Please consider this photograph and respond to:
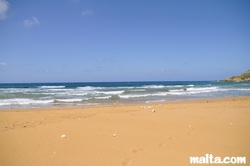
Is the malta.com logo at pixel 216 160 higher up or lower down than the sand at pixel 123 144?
lower down

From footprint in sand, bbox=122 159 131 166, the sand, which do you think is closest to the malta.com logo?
the sand

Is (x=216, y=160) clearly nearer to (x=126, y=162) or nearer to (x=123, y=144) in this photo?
(x=126, y=162)

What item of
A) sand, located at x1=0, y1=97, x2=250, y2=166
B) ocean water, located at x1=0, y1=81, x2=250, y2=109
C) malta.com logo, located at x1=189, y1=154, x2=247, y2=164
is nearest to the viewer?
malta.com logo, located at x1=189, y1=154, x2=247, y2=164

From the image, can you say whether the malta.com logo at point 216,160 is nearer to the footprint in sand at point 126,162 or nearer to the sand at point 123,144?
the sand at point 123,144

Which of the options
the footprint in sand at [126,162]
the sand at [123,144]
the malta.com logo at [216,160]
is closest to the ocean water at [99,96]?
the sand at [123,144]

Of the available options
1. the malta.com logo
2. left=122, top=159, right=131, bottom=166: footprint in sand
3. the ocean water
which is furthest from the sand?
the ocean water

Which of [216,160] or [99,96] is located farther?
[99,96]

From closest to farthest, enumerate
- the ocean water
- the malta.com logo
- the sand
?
1. the malta.com logo
2. the sand
3. the ocean water

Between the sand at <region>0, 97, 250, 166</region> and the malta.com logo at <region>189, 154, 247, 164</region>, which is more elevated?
the sand at <region>0, 97, 250, 166</region>

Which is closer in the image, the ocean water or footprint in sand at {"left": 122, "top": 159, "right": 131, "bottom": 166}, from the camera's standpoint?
footprint in sand at {"left": 122, "top": 159, "right": 131, "bottom": 166}

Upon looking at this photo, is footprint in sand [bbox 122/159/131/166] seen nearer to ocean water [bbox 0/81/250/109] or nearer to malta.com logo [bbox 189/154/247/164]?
malta.com logo [bbox 189/154/247/164]

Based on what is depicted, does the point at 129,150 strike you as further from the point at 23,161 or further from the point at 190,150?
the point at 23,161

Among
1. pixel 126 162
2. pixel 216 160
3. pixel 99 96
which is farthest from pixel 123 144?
pixel 99 96

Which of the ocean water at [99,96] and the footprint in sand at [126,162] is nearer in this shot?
the footprint in sand at [126,162]
